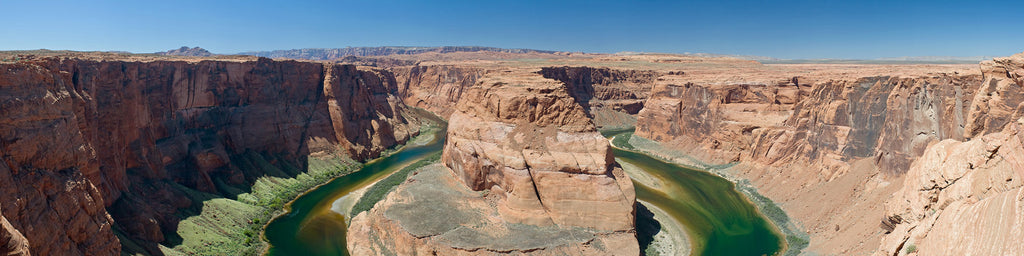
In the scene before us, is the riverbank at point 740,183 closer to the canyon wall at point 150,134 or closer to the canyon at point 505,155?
the canyon at point 505,155

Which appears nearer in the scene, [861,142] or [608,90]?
[861,142]

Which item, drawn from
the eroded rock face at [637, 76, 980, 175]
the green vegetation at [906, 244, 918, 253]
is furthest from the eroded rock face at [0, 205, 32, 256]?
the eroded rock face at [637, 76, 980, 175]

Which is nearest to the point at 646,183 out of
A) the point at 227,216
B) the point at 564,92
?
the point at 564,92

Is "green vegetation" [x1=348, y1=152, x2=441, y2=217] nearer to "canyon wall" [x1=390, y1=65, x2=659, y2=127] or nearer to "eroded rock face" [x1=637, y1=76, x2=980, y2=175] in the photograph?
"eroded rock face" [x1=637, y1=76, x2=980, y2=175]

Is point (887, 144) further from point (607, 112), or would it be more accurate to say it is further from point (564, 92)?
point (607, 112)

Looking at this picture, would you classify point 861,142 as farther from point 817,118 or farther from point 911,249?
point 911,249

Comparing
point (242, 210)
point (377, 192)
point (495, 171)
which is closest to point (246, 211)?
point (242, 210)
